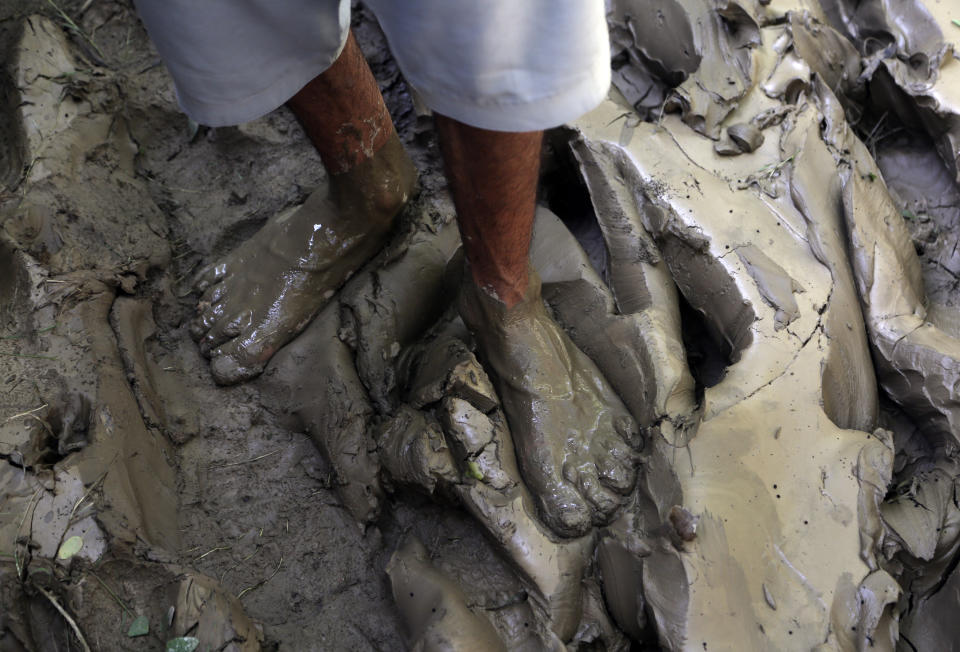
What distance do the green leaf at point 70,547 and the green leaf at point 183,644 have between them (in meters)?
0.29

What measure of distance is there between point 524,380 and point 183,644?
3.08 feet

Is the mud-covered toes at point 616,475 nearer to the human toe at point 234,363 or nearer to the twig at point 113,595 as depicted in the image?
the human toe at point 234,363

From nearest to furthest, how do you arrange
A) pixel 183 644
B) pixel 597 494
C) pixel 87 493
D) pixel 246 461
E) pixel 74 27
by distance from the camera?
pixel 183 644 → pixel 87 493 → pixel 597 494 → pixel 246 461 → pixel 74 27

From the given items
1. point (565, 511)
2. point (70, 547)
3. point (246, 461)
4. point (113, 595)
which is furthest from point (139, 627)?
point (565, 511)

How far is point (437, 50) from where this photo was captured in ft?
3.40

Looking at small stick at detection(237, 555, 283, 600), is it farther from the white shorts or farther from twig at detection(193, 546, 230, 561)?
the white shorts

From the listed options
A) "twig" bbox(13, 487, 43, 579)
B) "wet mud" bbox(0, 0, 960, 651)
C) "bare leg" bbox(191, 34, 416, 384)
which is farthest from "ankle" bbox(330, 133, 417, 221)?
"twig" bbox(13, 487, 43, 579)

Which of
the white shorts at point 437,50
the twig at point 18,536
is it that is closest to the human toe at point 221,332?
the twig at point 18,536

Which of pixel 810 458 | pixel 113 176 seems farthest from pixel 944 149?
pixel 113 176

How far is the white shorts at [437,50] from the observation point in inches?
39.8

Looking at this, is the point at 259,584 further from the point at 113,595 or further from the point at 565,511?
the point at 565,511

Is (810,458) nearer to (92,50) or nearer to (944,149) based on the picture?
(944,149)

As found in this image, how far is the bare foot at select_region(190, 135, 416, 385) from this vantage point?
200 cm

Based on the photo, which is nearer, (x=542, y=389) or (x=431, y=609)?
(x=431, y=609)
